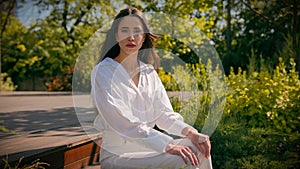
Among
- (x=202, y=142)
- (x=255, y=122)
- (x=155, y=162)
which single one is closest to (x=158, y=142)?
(x=155, y=162)

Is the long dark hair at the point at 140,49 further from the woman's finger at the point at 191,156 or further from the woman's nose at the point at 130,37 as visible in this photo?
the woman's finger at the point at 191,156

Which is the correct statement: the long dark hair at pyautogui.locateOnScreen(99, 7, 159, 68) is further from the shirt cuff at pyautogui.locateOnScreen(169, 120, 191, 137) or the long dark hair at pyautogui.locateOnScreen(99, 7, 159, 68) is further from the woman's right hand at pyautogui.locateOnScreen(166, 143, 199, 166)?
the woman's right hand at pyautogui.locateOnScreen(166, 143, 199, 166)

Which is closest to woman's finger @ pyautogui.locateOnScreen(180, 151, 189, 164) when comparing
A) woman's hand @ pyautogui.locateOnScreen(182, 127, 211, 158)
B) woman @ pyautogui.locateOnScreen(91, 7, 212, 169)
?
woman @ pyautogui.locateOnScreen(91, 7, 212, 169)

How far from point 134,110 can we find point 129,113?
7cm

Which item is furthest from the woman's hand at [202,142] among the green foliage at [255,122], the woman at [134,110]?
the green foliage at [255,122]

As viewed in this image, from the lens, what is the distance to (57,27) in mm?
12898

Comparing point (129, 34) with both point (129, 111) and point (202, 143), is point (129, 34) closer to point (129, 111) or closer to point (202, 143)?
point (129, 111)

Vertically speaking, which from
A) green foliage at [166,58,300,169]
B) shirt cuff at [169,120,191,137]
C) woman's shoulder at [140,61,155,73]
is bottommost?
green foliage at [166,58,300,169]

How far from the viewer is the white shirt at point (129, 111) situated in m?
1.17

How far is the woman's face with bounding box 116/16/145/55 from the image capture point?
1.30 meters

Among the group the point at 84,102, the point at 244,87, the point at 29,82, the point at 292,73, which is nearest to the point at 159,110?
the point at 84,102

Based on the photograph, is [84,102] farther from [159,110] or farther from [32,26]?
[32,26]

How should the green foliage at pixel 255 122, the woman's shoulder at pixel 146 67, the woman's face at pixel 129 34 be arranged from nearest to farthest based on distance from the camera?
1. the woman's face at pixel 129 34
2. the woman's shoulder at pixel 146 67
3. the green foliage at pixel 255 122

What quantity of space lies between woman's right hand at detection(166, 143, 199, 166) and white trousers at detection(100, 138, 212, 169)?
1cm
